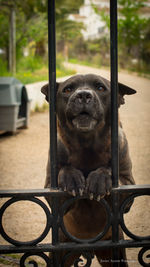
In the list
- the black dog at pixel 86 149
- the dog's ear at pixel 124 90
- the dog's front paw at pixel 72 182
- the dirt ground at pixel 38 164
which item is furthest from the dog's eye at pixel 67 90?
the dirt ground at pixel 38 164

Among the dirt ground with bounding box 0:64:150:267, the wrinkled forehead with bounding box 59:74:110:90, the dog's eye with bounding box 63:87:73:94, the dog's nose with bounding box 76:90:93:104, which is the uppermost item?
the wrinkled forehead with bounding box 59:74:110:90

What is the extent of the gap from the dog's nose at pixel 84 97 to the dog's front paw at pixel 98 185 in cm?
32

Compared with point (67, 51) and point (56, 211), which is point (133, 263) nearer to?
point (56, 211)

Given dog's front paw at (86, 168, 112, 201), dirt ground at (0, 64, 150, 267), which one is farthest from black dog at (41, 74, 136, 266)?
dirt ground at (0, 64, 150, 267)

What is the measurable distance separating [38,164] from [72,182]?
356 centimetres

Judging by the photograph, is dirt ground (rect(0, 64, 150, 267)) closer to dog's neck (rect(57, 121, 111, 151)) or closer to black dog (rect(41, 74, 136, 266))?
black dog (rect(41, 74, 136, 266))

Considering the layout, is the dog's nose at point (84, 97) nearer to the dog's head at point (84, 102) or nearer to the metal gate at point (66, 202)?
the dog's head at point (84, 102)

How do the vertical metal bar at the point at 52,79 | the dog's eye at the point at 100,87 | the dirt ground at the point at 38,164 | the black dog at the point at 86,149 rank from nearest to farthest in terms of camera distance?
the vertical metal bar at the point at 52,79 < the black dog at the point at 86,149 < the dog's eye at the point at 100,87 < the dirt ground at the point at 38,164

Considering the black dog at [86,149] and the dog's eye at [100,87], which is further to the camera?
the dog's eye at [100,87]

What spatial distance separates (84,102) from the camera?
58.6 inches

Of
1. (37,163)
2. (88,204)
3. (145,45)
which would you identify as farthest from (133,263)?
(145,45)

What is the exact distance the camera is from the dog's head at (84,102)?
1502 mm

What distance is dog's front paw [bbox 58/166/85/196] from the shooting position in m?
1.43

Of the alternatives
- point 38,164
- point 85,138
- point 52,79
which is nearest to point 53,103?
point 52,79
